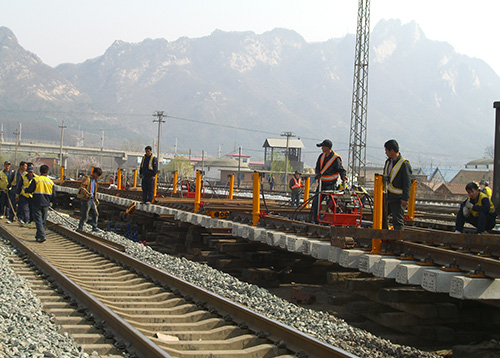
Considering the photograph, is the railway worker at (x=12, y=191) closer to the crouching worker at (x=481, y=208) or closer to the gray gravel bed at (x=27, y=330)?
the gray gravel bed at (x=27, y=330)

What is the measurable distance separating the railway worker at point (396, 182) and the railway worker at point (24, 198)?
10.0 meters

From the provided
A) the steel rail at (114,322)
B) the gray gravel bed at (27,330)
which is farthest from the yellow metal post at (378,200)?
the gray gravel bed at (27,330)

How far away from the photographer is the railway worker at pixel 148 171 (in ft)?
54.0

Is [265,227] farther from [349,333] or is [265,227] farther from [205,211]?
[349,333]

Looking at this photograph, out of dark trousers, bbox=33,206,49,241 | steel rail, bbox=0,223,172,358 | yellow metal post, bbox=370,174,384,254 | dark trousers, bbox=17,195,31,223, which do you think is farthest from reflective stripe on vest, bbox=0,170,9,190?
yellow metal post, bbox=370,174,384,254

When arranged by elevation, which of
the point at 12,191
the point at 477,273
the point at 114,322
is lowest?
the point at 114,322

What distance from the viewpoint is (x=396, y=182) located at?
361 inches

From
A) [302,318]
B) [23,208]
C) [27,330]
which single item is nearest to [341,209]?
[302,318]

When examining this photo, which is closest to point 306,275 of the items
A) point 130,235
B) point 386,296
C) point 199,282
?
point 199,282

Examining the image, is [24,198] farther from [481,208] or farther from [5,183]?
A: [481,208]

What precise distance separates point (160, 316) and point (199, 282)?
→ 256cm

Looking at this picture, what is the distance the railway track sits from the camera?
5555mm

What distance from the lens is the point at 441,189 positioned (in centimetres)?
6184

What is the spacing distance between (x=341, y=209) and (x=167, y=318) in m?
4.96
